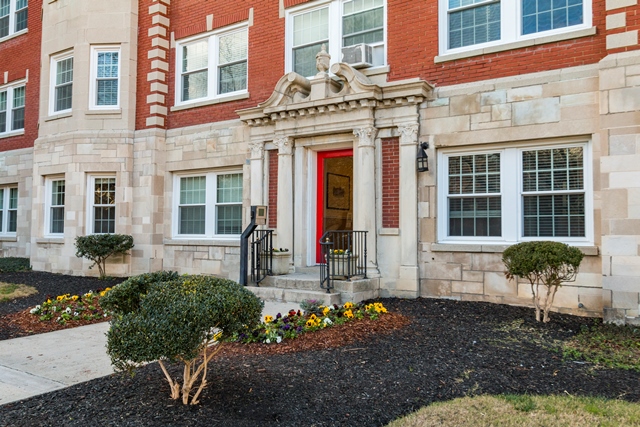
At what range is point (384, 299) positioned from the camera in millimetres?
8500

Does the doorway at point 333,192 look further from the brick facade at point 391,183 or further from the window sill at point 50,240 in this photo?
the window sill at point 50,240

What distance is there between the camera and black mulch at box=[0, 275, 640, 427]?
3637 mm

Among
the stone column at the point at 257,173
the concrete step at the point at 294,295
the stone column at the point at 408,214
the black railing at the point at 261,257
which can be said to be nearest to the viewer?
the concrete step at the point at 294,295

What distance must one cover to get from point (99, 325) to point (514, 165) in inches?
274

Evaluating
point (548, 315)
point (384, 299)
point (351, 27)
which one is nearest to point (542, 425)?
point (548, 315)

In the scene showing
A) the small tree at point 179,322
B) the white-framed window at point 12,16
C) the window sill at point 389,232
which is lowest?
the small tree at point 179,322

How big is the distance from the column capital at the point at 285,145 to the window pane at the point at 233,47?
2599 mm

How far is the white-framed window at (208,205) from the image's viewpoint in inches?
441

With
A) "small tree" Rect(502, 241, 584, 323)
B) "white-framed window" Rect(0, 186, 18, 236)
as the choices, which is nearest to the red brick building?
"small tree" Rect(502, 241, 584, 323)

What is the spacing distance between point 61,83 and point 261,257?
8.50m

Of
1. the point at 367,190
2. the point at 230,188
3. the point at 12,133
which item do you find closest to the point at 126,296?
the point at 367,190

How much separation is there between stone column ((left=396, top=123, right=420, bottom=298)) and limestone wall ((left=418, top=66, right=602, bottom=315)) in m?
0.14

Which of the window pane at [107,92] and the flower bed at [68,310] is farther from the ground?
the window pane at [107,92]

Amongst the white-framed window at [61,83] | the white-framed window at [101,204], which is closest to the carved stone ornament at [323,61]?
the white-framed window at [101,204]
